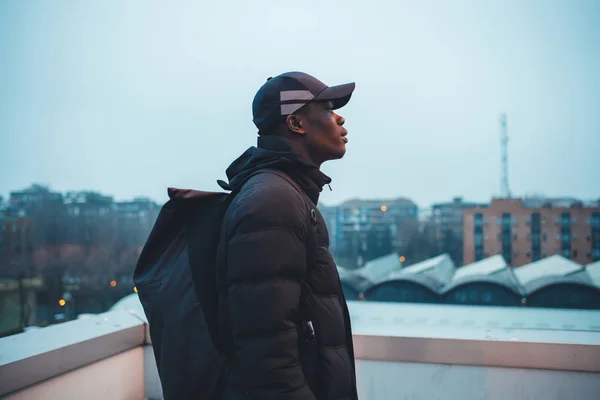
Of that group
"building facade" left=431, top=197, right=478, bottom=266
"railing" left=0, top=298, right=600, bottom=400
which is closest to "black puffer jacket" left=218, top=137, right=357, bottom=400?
"railing" left=0, top=298, right=600, bottom=400

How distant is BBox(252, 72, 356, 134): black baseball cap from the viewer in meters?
1.11

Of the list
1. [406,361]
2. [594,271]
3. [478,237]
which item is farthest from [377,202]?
[406,361]

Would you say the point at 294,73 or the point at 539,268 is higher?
the point at 294,73

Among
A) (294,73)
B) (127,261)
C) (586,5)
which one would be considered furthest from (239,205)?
(127,261)

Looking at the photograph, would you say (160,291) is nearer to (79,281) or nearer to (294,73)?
(294,73)

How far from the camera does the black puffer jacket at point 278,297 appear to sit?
87 centimetres

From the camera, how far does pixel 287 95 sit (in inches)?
43.5

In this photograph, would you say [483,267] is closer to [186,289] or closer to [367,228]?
[367,228]

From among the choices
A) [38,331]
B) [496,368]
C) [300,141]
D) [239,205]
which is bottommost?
[496,368]

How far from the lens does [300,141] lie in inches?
44.7

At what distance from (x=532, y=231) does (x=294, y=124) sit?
2209 mm

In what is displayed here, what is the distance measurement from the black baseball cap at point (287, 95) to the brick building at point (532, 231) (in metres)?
2.11

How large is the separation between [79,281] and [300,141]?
10.0 ft

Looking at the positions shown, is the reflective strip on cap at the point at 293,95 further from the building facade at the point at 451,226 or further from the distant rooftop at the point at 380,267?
the building facade at the point at 451,226
